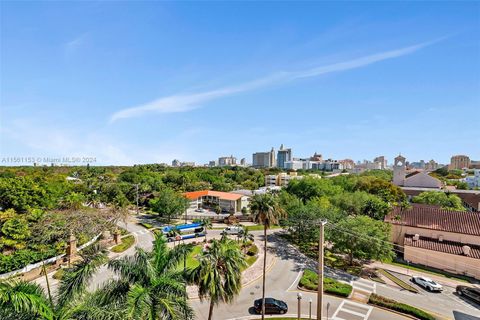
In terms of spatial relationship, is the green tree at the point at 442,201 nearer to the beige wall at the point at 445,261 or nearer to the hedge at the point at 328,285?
the beige wall at the point at 445,261

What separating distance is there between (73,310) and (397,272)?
39.4m

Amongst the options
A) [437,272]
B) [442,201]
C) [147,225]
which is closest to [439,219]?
[437,272]

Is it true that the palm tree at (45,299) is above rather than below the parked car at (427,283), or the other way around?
above

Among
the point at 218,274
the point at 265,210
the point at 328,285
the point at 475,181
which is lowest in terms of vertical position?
the point at 328,285

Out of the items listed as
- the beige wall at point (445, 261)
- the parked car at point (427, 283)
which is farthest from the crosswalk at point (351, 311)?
the beige wall at point (445, 261)

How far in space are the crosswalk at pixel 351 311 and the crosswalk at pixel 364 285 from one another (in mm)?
3893

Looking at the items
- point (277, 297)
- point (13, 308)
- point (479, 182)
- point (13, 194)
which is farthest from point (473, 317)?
point (479, 182)

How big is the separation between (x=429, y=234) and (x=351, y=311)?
966 inches

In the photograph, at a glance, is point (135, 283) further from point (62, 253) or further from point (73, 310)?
point (62, 253)

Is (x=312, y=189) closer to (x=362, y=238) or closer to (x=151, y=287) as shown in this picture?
(x=362, y=238)

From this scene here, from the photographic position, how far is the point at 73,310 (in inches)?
480

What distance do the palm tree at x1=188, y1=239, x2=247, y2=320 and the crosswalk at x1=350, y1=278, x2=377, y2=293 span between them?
21156 mm

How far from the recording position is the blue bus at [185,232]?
47938 mm

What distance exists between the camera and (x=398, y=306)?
2656cm
